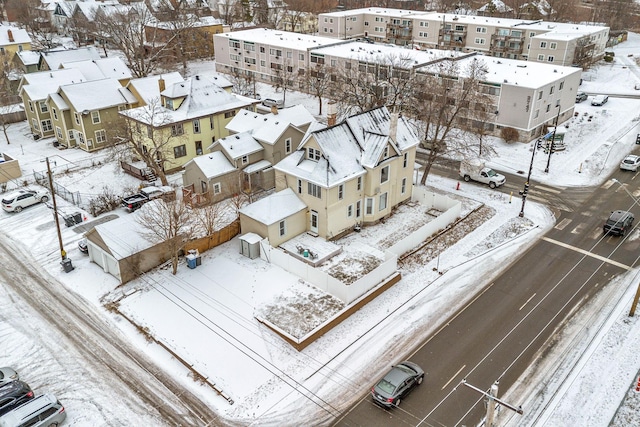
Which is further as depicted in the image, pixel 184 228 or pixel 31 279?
pixel 184 228

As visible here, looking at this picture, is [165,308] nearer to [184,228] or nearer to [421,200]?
[184,228]

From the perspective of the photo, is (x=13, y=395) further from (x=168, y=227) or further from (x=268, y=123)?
(x=268, y=123)

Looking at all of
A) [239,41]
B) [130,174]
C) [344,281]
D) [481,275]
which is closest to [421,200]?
[481,275]

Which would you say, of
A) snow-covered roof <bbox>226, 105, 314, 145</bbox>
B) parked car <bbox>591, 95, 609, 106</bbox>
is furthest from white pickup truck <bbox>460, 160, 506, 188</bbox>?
parked car <bbox>591, 95, 609, 106</bbox>

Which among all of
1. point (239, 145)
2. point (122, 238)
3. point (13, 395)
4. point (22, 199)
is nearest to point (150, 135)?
point (239, 145)

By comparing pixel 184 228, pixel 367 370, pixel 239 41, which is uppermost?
pixel 239 41

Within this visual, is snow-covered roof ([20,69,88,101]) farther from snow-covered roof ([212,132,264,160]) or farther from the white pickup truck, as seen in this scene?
the white pickup truck

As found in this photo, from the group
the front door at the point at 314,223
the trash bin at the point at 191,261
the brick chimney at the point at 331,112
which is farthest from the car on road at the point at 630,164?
the trash bin at the point at 191,261
